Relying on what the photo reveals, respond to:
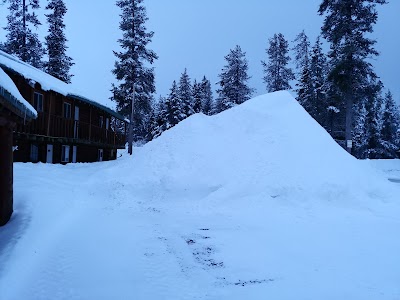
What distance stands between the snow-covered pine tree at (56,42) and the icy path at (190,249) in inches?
978

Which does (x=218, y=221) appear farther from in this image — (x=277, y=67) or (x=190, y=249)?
(x=277, y=67)

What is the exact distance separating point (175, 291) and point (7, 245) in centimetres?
411

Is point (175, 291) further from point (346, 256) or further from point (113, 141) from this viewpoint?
point (113, 141)

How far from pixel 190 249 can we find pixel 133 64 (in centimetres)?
2743

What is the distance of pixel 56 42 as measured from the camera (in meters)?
33.5

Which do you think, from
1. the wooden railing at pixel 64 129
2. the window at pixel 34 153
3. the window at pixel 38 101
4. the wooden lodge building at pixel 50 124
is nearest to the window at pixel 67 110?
the wooden lodge building at pixel 50 124

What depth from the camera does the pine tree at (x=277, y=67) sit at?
4444 centimetres

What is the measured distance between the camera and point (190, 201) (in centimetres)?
1232

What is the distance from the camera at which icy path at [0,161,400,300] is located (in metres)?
5.20

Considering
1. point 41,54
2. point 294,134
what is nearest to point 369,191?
point 294,134

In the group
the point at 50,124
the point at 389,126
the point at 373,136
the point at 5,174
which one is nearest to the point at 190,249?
the point at 5,174

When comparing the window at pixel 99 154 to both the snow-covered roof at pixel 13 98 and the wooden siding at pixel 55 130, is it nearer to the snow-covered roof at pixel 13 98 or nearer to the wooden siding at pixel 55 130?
the wooden siding at pixel 55 130

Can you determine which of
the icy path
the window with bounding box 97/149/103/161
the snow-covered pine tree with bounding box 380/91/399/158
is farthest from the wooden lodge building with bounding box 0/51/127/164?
the snow-covered pine tree with bounding box 380/91/399/158

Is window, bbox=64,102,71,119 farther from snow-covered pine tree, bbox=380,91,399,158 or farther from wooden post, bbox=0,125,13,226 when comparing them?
snow-covered pine tree, bbox=380,91,399,158
